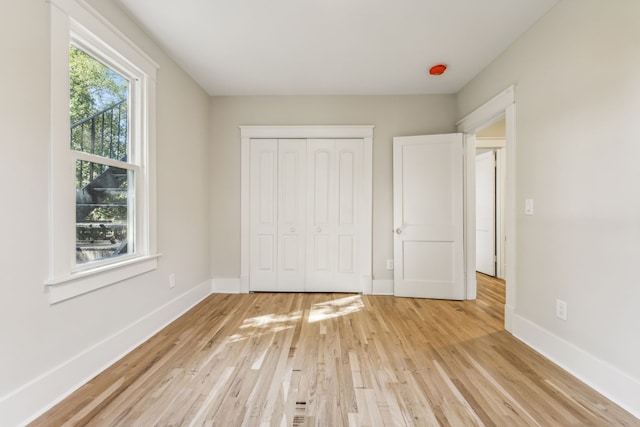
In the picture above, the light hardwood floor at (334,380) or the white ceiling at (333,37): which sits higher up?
the white ceiling at (333,37)

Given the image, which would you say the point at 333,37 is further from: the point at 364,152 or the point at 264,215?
the point at 264,215

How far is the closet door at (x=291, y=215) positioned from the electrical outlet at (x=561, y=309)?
8.26 feet

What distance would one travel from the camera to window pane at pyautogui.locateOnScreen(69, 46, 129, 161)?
1738 mm

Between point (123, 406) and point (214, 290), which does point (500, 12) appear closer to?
point (123, 406)

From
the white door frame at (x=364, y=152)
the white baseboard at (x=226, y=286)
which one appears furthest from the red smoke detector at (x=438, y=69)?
the white baseboard at (x=226, y=286)

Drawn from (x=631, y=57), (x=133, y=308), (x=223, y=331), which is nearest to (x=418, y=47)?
(x=631, y=57)

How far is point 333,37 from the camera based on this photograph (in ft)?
7.79

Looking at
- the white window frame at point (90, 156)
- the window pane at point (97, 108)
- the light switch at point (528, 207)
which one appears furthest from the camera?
the light switch at point (528, 207)

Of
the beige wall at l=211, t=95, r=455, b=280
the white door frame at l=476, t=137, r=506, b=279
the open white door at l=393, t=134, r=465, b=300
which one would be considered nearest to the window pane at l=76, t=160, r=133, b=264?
the beige wall at l=211, t=95, r=455, b=280

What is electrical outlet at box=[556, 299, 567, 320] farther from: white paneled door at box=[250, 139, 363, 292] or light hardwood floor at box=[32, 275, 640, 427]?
white paneled door at box=[250, 139, 363, 292]

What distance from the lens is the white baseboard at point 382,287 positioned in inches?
141

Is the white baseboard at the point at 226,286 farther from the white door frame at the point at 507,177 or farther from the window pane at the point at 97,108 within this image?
the white door frame at the point at 507,177

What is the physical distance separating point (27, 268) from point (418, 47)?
3139 mm

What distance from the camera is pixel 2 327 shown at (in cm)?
130
